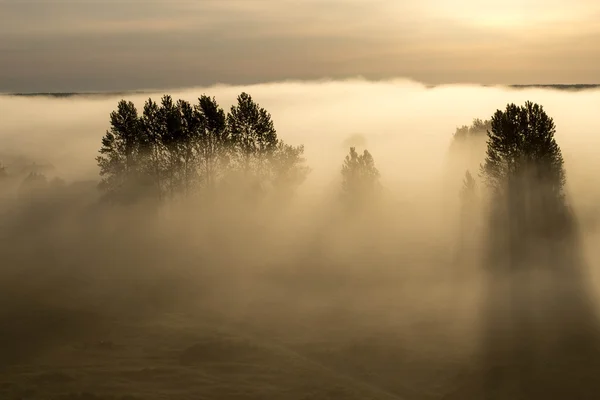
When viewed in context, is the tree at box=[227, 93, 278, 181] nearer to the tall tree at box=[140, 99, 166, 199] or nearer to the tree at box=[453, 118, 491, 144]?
the tall tree at box=[140, 99, 166, 199]

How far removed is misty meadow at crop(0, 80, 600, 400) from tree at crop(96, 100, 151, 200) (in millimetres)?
296

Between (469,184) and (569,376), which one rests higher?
(469,184)

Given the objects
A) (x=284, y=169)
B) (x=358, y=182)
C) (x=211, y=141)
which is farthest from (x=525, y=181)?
(x=211, y=141)

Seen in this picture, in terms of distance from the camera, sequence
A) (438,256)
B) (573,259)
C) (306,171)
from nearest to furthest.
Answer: (573,259), (438,256), (306,171)

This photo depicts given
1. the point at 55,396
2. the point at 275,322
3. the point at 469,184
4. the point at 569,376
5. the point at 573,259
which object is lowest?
the point at 55,396

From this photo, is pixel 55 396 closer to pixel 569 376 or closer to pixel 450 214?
pixel 569 376

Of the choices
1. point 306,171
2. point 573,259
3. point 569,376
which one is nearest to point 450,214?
point 306,171

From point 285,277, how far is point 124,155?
37.2 metres

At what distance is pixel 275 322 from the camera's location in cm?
6272

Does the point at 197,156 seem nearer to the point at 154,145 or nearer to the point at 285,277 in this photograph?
the point at 154,145

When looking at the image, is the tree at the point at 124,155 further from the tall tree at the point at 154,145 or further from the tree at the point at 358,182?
the tree at the point at 358,182

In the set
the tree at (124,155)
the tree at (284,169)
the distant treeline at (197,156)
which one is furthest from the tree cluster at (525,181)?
the tree at (124,155)

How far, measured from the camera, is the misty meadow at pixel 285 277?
4978cm

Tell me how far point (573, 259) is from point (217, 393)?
52237 mm
